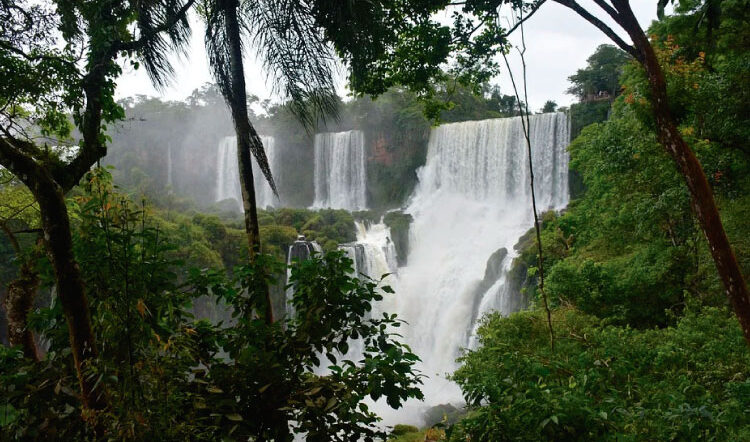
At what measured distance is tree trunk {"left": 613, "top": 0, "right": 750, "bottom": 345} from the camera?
390 centimetres

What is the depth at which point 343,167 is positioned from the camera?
26.7 m

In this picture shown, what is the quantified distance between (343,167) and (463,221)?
26.4 ft

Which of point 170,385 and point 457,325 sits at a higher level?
point 170,385

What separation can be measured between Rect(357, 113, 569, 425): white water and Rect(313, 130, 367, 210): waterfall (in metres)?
3.30

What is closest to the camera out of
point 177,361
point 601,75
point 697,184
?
point 177,361

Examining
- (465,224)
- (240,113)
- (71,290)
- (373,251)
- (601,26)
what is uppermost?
(601,26)

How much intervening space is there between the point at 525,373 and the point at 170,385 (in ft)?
7.29

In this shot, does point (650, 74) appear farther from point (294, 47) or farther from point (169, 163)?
point (169, 163)

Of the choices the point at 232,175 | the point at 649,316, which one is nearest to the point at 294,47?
the point at 649,316

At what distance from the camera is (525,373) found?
3006 millimetres

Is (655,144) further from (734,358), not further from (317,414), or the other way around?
(317,414)

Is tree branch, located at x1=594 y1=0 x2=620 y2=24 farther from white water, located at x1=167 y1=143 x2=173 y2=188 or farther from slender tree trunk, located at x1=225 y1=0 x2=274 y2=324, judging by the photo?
white water, located at x1=167 y1=143 x2=173 y2=188

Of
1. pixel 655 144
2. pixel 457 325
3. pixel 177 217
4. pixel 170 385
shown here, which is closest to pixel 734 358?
pixel 655 144

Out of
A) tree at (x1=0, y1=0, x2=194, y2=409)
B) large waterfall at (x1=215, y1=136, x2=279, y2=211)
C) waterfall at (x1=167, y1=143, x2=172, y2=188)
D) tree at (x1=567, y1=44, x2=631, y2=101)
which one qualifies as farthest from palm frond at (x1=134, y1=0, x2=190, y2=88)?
waterfall at (x1=167, y1=143, x2=172, y2=188)
